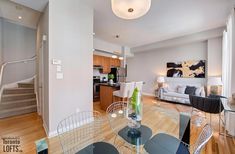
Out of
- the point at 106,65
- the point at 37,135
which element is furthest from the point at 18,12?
the point at 106,65

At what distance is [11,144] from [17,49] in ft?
12.7

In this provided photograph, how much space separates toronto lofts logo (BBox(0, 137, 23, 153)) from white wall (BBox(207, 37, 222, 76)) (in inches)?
249

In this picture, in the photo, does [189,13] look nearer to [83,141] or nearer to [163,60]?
[163,60]

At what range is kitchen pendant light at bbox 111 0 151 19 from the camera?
124 centimetres

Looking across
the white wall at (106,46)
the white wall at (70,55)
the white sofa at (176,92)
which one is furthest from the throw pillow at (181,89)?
the white wall at (70,55)

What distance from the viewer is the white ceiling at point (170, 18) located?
A: 284cm

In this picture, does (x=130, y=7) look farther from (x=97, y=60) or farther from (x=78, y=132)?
(x=97, y=60)

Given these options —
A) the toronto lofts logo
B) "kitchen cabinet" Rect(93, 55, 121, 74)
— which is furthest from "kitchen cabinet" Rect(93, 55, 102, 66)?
the toronto lofts logo

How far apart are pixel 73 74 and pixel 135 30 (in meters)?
3.08

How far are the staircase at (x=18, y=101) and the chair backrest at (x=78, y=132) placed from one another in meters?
1.99

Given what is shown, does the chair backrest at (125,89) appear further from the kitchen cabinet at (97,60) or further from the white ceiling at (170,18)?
the kitchen cabinet at (97,60)

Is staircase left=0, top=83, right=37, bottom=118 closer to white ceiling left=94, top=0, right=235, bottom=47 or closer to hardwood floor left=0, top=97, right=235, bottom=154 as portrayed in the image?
hardwood floor left=0, top=97, right=235, bottom=154

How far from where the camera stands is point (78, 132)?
2219mm

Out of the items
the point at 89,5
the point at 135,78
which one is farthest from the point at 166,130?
the point at 135,78
